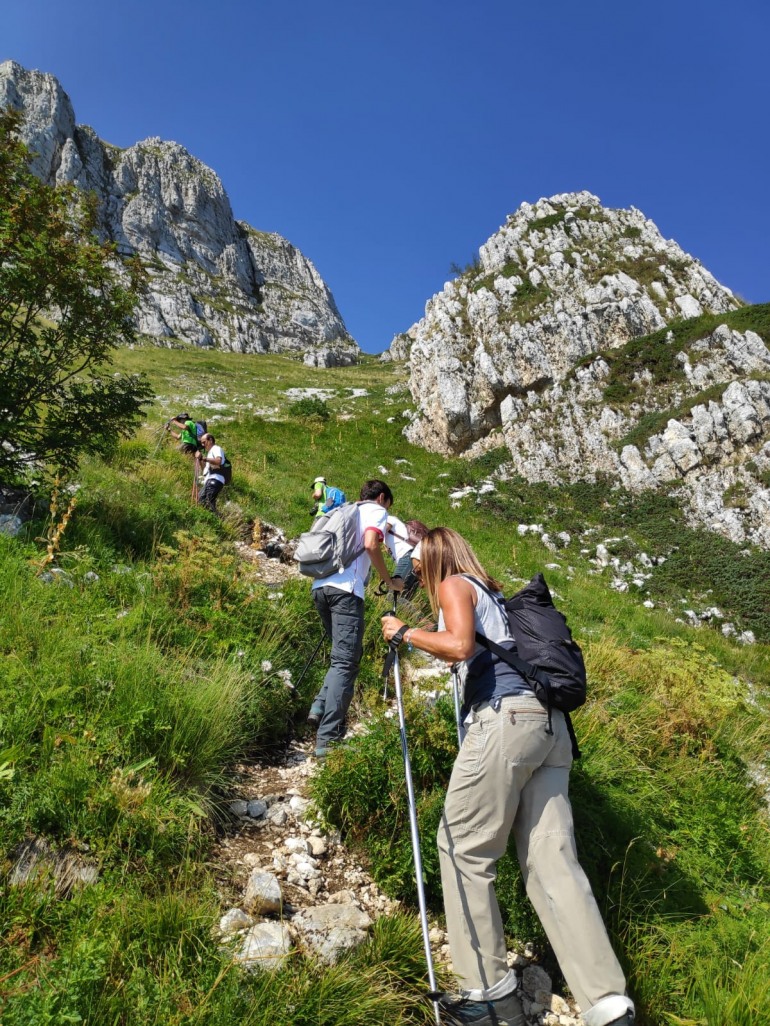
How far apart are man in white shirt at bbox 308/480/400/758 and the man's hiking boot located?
223 centimetres

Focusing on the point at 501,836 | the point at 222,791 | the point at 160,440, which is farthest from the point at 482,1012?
the point at 160,440

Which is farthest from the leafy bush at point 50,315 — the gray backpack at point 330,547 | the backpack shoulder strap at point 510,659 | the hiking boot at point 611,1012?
the hiking boot at point 611,1012

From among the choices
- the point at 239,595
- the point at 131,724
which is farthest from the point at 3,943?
the point at 239,595

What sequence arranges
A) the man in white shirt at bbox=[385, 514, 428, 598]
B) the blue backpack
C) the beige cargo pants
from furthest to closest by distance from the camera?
the blue backpack < the man in white shirt at bbox=[385, 514, 428, 598] < the beige cargo pants

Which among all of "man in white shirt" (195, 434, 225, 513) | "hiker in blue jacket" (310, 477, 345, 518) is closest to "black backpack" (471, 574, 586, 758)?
"hiker in blue jacket" (310, 477, 345, 518)

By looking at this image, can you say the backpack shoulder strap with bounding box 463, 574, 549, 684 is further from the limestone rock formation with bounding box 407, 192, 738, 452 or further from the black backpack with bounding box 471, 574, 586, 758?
the limestone rock formation with bounding box 407, 192, 738, 452

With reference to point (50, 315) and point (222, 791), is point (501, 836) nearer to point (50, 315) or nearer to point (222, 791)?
point (222, 791)

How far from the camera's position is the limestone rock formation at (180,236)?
289 feet

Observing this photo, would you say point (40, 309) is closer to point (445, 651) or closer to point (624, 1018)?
point (445, 651)

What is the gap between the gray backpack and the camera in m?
5.02

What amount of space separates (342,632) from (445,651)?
2.10m

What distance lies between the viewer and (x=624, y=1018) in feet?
7.75

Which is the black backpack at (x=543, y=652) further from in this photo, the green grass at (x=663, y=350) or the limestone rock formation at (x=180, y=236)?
the limestone rock formation at (x=180, y=236)

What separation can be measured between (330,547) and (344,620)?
2.38ft
